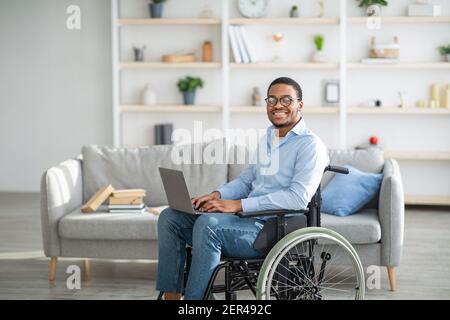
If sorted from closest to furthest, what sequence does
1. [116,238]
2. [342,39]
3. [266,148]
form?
[266,148] < [116,238] < [342,39]

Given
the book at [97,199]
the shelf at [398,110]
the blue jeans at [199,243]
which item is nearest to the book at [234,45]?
the shelf at [398,110]

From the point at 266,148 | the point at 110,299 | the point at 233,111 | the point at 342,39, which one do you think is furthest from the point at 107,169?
the point at 342,39

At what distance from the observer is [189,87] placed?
750cm

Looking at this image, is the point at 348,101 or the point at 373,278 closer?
the point at 373,278

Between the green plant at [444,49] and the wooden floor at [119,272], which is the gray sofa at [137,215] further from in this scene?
the green plant at [444,49]

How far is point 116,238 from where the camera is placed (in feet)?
15.5

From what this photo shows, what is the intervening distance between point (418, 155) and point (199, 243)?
4.14m

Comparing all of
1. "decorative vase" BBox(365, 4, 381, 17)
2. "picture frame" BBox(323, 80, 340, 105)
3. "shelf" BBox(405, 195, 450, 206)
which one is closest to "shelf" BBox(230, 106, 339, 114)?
"picture frame" BBox(323, 80, 340, 105)

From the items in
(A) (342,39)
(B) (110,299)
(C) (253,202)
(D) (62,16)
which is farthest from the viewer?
(D) (62,16)

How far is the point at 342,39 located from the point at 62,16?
8.87 feet

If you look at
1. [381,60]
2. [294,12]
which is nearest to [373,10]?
[381,60]

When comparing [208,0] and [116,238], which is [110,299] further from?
[208,0]

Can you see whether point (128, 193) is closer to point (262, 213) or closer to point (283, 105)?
point (283, 105)

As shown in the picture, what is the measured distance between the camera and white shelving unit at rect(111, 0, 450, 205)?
7.22m
